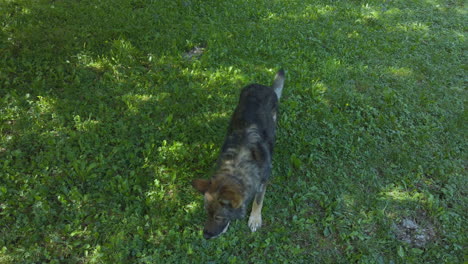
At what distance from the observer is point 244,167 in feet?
10.7

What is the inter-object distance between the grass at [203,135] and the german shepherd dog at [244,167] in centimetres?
52

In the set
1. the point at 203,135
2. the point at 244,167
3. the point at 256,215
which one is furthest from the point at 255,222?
the point at 203,135

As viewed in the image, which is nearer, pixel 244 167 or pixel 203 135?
pixel 244 167

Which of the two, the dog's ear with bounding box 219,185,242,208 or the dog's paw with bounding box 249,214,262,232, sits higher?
the dog's ear with bounding box 219,185,242,208

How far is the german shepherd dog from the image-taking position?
9.70ft

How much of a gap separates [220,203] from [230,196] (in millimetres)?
167

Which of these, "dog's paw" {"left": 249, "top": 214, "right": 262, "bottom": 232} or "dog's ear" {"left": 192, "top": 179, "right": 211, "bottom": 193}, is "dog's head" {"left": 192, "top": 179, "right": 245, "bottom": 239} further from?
"dog's paw" {"left": 249, "top": 214, "right": 262, "bottom": 232}

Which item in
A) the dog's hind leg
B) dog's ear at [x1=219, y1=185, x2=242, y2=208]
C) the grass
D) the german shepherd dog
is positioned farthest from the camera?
the dog's hind leg

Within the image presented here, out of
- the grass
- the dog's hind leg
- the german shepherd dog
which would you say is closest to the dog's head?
the german shepherd dog

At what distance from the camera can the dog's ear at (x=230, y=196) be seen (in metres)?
2.82

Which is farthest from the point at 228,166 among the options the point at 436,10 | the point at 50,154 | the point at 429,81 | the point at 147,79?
the point at 436,10

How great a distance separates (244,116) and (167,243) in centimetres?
186

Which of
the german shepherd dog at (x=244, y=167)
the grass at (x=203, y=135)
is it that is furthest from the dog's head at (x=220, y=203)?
the grass at (x=203, y=135)

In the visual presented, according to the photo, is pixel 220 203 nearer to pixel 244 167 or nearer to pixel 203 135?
pixel 244 167
